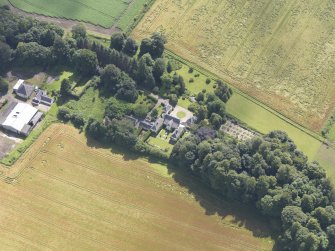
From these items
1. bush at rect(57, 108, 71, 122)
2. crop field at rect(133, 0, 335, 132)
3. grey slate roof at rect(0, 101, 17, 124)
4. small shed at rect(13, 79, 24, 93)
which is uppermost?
crop field at rect(133, 0, 335, 132)

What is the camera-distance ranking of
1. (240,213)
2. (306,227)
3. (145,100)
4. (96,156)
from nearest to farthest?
(306,227)
(240,213)
(96,156)
(145,100)

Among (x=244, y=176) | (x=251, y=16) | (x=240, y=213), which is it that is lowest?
(x=240, y=213)

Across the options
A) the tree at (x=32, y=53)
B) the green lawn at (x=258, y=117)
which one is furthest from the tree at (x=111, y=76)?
the green lawn at (x=258, y=117)

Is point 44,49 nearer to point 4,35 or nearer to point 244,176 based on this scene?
point 4,35

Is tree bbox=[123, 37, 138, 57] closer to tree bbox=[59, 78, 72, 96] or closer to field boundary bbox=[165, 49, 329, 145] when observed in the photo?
field boundary bbox=[165, 49, 329, 145]

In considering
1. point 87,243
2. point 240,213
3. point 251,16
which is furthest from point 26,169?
point 251,16

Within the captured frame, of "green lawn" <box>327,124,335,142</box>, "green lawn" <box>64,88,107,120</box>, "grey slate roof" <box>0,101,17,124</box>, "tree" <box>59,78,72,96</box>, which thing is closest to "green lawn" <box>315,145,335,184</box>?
"green lawn" <box>327,124,335,142</box>

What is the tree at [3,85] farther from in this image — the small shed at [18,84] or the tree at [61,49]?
the tree at [61,49]
